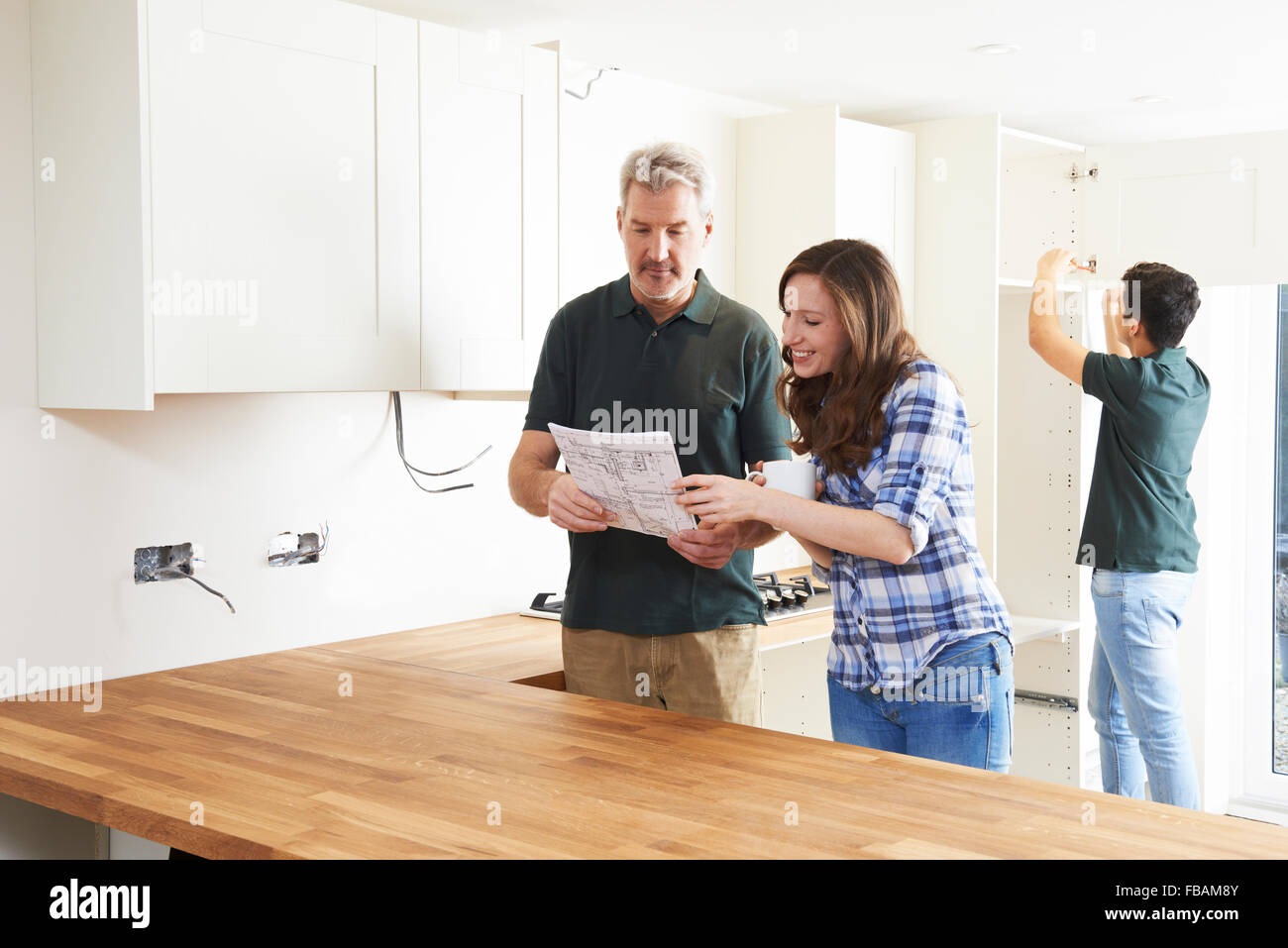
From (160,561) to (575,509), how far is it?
97 centimetres

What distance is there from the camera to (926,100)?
379 cm

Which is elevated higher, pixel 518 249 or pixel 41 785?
pixel 518 249

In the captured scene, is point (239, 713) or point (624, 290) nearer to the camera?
point (239, 713)

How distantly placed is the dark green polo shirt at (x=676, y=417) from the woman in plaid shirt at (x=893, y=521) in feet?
1.15

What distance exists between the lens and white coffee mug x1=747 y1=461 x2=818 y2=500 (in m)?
1.92

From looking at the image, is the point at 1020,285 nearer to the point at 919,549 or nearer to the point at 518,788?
the point at 919,549

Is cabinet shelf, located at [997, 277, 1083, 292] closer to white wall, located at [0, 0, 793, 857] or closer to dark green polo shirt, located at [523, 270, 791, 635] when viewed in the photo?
white wall, located at [0, 0, 793, 857]

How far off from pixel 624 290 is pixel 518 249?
51 cm

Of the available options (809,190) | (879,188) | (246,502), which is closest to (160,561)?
(246,502)

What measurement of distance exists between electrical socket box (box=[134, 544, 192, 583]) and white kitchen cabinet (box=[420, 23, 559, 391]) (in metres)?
0.59

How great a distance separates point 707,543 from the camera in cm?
204

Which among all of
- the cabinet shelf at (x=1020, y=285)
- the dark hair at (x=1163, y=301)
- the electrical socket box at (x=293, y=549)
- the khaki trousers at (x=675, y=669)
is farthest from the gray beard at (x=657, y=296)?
the cabinet shelf at (x=1020, y=285)
